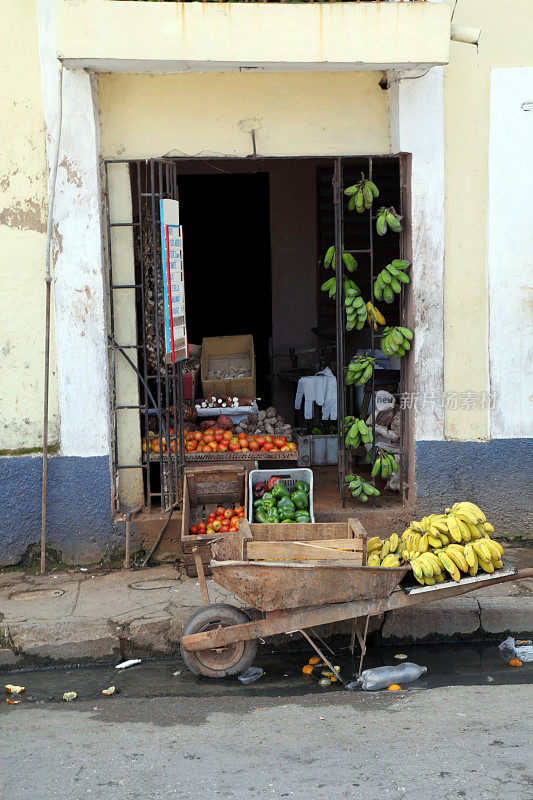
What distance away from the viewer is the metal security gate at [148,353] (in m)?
6.86

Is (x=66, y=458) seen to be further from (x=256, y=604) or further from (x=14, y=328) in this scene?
A: (x=256, y=604)

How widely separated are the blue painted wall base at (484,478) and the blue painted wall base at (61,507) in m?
2.72

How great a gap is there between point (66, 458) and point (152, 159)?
2554 mm

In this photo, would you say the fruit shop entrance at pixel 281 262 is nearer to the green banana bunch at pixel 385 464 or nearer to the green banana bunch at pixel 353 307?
the green banana bunch at pixel 385 464

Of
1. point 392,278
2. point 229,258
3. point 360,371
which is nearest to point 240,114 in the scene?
point 392,278

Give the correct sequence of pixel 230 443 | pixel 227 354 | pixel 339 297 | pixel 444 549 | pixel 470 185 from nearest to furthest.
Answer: pixel 444 549 < pixel 470 185 < pixel 339 297 < pixel 230 443 < pixel 227 354

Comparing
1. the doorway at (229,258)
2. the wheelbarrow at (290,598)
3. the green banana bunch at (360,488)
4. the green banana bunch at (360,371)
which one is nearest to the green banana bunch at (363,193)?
the green banana bunch at (360,371)

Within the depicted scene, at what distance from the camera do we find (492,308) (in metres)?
7.04

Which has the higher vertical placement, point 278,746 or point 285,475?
point 285,475

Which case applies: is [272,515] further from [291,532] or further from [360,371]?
[360,371]

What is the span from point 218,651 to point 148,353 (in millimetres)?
3184

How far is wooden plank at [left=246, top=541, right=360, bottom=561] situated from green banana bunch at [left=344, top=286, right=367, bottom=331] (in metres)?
2.39

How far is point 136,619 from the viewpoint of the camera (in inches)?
230

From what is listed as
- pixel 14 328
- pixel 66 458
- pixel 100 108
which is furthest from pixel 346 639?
pixel 100 108
